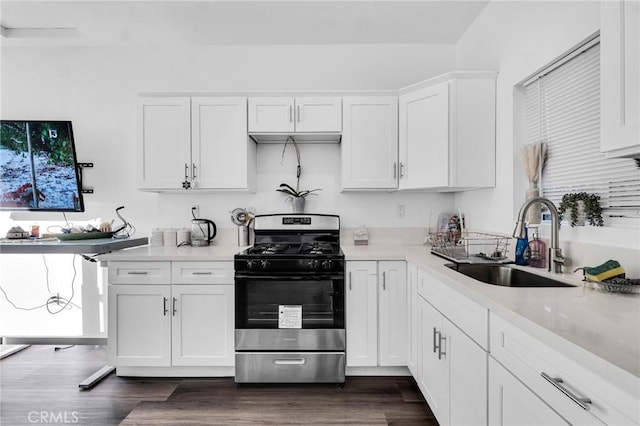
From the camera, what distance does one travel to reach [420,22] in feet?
8.89

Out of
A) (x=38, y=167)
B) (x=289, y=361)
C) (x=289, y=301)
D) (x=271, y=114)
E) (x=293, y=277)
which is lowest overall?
(x=289, y=361)

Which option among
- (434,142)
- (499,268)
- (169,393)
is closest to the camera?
(499,268)

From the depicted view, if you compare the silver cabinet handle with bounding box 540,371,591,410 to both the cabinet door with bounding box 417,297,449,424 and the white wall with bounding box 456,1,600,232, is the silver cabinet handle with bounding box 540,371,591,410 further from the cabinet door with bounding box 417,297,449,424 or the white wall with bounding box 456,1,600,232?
the white wall with bounding box 456,1,600,232

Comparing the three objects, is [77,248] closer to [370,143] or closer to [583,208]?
[370,143]

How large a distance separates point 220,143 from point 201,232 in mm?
795

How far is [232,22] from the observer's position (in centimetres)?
269

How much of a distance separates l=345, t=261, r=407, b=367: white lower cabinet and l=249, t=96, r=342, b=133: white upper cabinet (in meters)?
1.16

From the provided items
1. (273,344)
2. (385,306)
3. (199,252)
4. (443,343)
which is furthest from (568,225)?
(199,252)

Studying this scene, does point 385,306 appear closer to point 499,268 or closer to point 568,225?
point 499,268

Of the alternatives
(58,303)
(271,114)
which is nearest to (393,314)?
(271,114)

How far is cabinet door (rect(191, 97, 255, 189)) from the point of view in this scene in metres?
2.71

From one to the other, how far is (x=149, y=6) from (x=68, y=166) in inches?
58.8

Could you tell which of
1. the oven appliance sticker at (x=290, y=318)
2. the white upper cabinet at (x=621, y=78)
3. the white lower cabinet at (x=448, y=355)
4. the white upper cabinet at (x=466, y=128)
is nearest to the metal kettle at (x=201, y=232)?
the oven appliance sticker at (x=290, y=318)

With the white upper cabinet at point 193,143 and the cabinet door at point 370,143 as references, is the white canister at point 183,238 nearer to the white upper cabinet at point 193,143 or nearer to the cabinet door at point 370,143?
the white upper cabinet at point 193,143
